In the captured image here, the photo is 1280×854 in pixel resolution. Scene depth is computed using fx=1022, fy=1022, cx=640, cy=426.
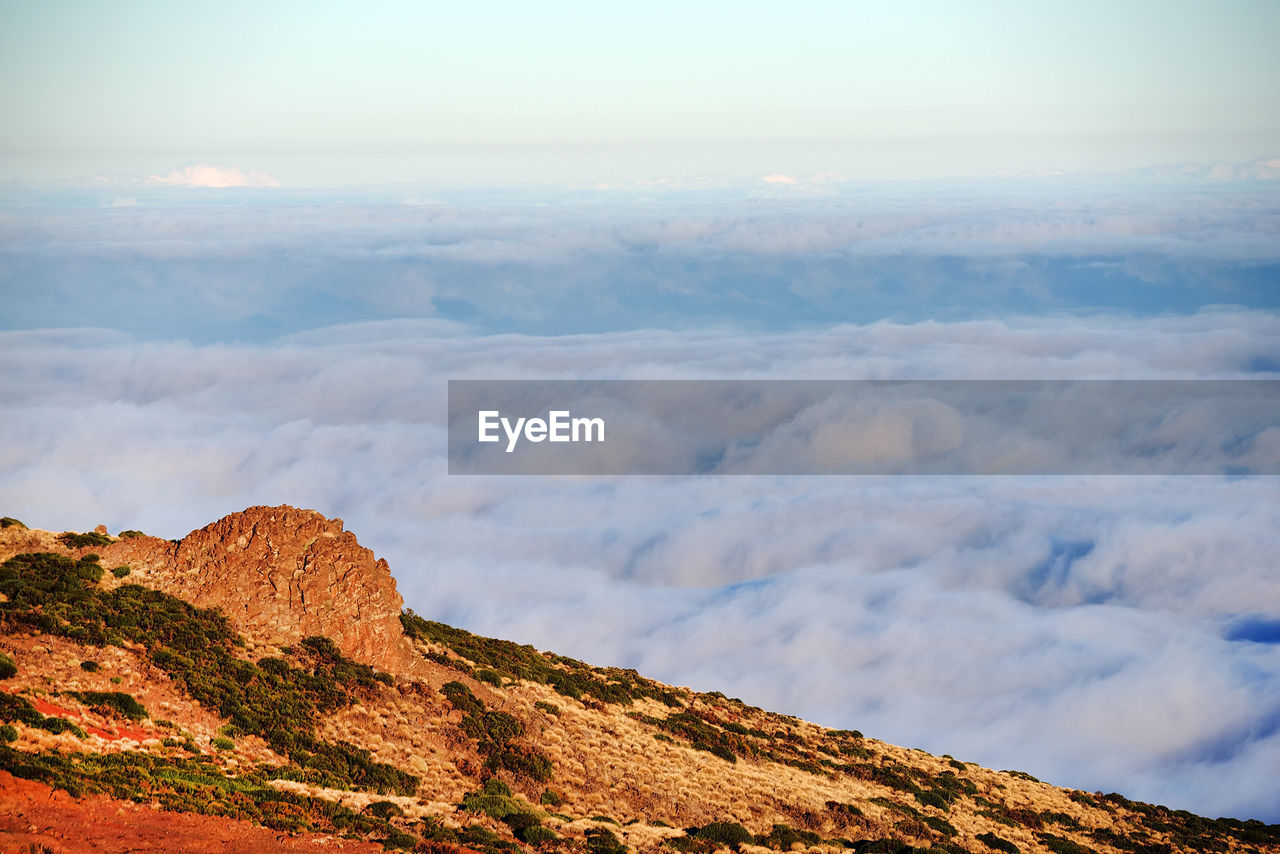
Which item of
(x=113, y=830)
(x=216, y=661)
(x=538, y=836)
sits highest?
(x=113, y=830)

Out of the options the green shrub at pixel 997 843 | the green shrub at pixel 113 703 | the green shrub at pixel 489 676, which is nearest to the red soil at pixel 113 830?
the green shrub at pixel 113 703

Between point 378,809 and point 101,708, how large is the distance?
7914mm

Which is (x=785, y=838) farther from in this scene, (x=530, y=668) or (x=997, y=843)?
(x=530, y=668)

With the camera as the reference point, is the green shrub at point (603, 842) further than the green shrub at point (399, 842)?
Yes

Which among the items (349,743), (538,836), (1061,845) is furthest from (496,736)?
(1061,845)

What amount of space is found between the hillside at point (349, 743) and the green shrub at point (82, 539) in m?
0.09

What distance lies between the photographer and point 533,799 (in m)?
29.5

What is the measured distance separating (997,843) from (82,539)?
33.2 metres

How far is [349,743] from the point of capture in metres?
29.5

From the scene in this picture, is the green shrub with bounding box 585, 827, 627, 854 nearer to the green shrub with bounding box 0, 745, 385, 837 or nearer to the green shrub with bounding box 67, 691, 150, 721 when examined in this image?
the green shrub with bounding box 0, 745, 385, 837

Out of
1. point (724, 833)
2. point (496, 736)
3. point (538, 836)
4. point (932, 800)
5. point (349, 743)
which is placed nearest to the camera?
point (538, 836)

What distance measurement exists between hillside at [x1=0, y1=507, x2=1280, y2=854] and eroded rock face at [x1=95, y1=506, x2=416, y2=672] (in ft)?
0.25

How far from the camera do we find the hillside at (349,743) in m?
22.0

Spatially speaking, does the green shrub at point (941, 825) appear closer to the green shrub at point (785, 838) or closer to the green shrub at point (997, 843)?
the green shrub at point (997, 843)
